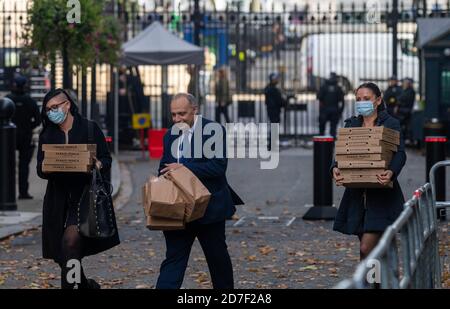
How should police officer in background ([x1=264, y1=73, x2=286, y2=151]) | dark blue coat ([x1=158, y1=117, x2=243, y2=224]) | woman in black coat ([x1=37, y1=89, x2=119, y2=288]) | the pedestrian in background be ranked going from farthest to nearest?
the pedestrian in background → police officer in background ([x1=264, y1=73, x2=286, y2=151]) → woman in black coat ([x1=37, y1=89, x2=119, y2=288]) → dark blue coat ([x1=158, y1=117, x2=243, y2=224])

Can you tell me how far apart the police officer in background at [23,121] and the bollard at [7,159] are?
210 cm

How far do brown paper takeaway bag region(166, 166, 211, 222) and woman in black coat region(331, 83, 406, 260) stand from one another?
117cm

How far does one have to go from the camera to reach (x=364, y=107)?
28.7 feet

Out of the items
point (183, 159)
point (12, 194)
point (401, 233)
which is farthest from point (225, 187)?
point (12, 194)

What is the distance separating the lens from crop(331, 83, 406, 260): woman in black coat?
28.3ft

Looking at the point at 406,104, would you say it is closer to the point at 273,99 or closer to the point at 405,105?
the point at 405,105

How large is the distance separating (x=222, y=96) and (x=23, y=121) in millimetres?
11184

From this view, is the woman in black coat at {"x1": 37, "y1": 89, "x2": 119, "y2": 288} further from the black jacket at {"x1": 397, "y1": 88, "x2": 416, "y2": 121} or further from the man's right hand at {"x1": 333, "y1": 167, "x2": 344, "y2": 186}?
the black jacket at {"x1": 397, "y1": 88, "x2": 416, "y2": 121}

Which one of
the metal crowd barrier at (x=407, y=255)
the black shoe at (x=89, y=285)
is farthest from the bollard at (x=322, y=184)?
the black shoe at (x=89, y=285)

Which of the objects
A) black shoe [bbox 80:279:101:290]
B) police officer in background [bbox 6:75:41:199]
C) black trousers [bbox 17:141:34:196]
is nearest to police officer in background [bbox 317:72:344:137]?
police officer in background [bbox 6:75:41:199]

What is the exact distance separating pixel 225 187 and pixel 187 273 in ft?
8.68

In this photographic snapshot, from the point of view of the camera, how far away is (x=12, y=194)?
1487 centimetres

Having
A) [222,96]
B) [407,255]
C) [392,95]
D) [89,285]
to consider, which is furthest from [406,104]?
[407,255]
